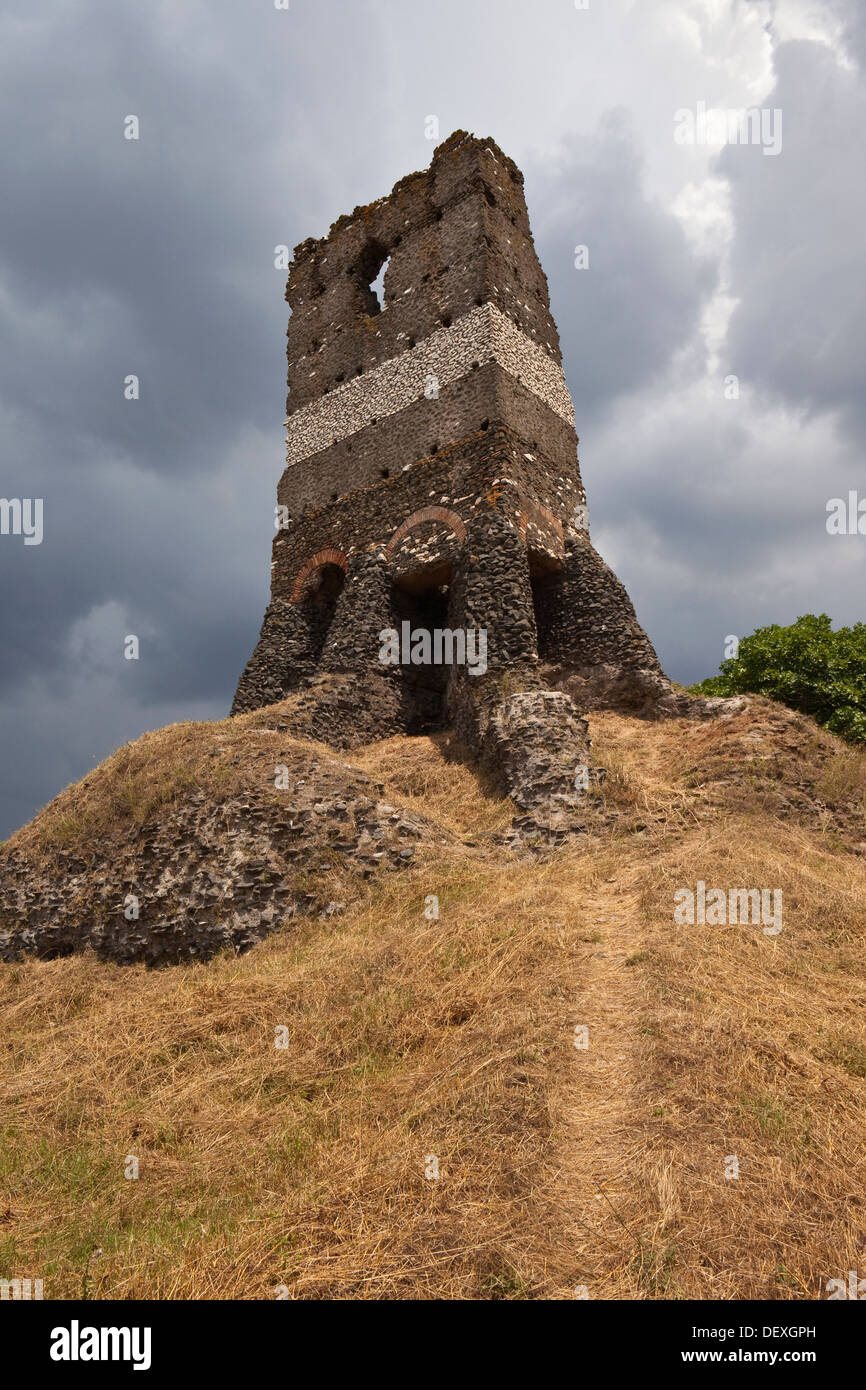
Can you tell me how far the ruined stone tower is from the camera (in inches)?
527

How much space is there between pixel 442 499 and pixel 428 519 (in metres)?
0.49

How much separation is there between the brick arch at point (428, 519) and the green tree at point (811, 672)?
7472 mm

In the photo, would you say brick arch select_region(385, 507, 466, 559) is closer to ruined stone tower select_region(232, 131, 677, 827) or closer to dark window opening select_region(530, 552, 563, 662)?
ruined stone tower select_region(232, 131, 677, 827)

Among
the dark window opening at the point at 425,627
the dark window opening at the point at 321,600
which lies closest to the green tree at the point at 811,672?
the dark window opening at the point at 425,627

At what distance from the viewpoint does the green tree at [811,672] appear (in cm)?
1659

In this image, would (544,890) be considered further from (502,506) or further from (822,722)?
(822,722)

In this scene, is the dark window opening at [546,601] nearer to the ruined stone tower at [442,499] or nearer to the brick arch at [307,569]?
the ruined stone tower at [442,499]

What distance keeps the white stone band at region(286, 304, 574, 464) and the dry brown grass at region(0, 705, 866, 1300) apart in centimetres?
1123

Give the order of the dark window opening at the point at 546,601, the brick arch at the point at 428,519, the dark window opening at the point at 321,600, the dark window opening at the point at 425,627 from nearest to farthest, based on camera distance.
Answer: the brick arch at the point at 428,519, the dark window opening at the point at 425,627, the dark window opening at the point at 546,601, the dark window opening at the point at 321,600

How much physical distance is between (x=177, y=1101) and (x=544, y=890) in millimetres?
4011

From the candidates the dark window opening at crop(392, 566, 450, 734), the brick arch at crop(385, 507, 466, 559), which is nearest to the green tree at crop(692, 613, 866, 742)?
the dark window opening at crop(392, 566, 450, 734)

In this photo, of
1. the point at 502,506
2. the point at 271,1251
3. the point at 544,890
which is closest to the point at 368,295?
the point at 502,506

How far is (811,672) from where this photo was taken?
57.9 ft
